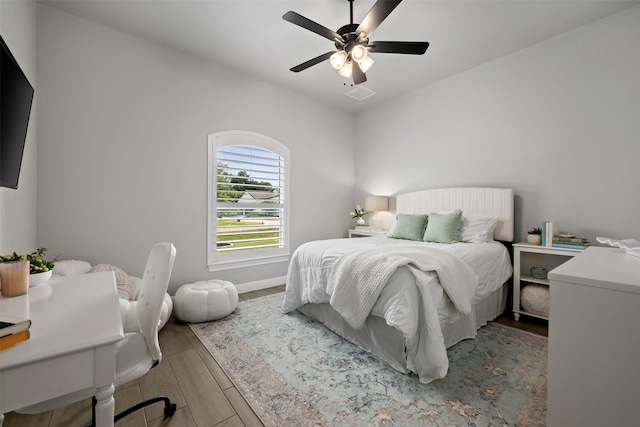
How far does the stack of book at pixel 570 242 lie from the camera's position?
2.47m

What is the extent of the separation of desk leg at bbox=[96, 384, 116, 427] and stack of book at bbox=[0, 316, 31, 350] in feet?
0.87

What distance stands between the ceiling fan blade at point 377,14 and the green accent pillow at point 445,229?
2086 mm

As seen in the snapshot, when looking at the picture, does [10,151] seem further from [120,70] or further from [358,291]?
[358,291]

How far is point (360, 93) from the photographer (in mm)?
4055

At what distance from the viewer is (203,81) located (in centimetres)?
329

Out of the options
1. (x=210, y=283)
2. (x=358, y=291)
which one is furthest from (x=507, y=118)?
(x=210, y=283)

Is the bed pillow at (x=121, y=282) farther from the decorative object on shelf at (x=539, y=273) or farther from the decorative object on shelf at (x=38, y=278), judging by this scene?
the decorative object on shelf at (x=539, y=273)

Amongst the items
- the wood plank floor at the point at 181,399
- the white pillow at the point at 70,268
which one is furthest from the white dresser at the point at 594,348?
the white pillow at the point at 70,268

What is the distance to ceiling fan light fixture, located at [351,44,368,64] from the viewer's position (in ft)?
7.04

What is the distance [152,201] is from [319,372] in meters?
2.48

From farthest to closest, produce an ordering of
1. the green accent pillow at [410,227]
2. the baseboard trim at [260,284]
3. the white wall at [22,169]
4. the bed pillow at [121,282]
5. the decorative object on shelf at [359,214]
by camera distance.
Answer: the decorative object on shelf at [359,214] < the baseboard trim at [260,284] < the green accent pillow at [410,227] < the bed pillow at [121,282] < the white wall at [22,169]

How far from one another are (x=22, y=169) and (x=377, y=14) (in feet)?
9.33

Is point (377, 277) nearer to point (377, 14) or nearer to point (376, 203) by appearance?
point (377, 14)

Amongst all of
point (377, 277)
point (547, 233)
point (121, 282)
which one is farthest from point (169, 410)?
point (547, 233)
